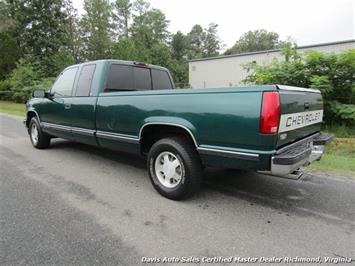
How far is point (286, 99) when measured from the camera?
2758mm

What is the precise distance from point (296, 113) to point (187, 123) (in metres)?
1.27

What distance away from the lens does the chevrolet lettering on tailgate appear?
2.77 metres

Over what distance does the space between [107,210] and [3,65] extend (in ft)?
99.8

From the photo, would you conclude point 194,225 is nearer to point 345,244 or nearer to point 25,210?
point 345,244

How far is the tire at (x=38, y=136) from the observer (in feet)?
20.6

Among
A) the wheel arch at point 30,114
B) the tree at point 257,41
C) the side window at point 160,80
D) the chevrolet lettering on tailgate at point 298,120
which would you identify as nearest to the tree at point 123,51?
the wheel arch at point 30,114

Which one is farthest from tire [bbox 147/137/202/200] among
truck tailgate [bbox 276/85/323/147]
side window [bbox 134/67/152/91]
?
side window [bbox 134/67/152/91]

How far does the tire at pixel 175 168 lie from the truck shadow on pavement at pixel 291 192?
11.6 inches

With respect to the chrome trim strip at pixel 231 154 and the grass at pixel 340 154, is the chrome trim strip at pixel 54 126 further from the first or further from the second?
the grass at pixel 340 154

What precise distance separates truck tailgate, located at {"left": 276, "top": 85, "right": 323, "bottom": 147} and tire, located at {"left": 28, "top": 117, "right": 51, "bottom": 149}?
18.0 feet

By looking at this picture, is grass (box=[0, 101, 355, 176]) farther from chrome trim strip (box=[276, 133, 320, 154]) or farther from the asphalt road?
chrome trim strip (box=[276, 133, 320, 154])

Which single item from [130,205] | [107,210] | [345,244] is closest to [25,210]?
[107,210]

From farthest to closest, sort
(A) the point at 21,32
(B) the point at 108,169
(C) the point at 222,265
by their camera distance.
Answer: (A) the point at 21,32
(B) the point at 108,169
(C) the point at 222,265

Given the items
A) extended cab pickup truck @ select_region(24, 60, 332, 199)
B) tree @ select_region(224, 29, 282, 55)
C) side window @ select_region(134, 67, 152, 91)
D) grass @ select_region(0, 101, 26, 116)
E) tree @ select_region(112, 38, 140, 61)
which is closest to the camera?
extended cab pickup truck @ select_region(24, 60, 332, 199)
